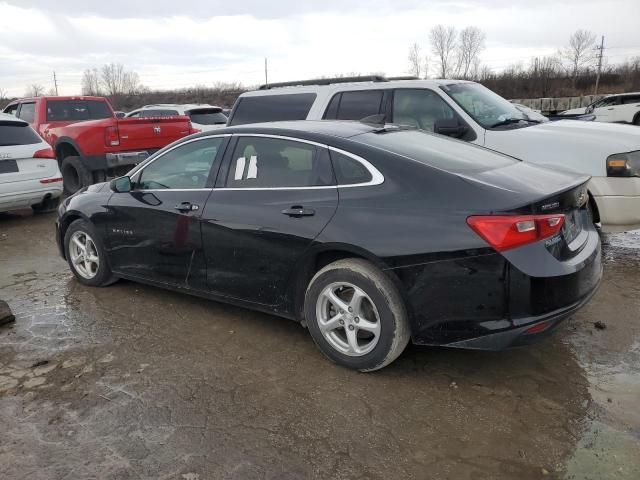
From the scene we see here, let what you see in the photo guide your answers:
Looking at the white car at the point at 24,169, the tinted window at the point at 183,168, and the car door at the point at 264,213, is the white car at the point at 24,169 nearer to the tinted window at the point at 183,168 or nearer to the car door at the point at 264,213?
the tinted window at the point at 183,168

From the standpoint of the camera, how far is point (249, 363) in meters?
3.77

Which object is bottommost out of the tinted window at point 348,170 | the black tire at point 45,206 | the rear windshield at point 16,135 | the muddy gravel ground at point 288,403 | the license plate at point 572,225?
the muddy gravel ground at point 288,403

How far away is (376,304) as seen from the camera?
3346 millimetres

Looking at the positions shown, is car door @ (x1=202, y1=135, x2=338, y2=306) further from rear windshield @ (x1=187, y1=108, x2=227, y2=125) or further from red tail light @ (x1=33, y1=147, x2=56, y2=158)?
rear windshield @ (x1=187, y1=108, x2=227, y2=125)

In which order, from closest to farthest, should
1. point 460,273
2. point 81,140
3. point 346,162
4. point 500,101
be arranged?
point 460,273 < point 346,162 < point 500,101 < point 81,140

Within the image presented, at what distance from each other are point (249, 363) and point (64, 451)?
1.26 metres

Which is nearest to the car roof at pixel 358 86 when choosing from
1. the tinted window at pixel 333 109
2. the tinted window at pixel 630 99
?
the tinted window at pixel 333 109

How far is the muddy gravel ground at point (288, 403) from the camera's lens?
2715 millimetres

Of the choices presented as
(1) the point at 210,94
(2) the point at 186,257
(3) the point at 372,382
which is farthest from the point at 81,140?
(1) the point at 210,94

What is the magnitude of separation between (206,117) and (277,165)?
11527 mm

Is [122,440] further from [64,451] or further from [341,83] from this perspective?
[341,83]

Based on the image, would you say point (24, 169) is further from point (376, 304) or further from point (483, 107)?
point (376, 304)

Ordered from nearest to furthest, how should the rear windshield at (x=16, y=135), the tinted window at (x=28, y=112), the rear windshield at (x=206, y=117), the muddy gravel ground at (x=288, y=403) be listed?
the muddy gravel ground at (x=288, y=403) → the rear windshield at (x=16, y=135) → the tinted window at (x=28, y=112) → the rear windshield at (x=206, y=117)

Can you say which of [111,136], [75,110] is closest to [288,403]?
[111,136]
